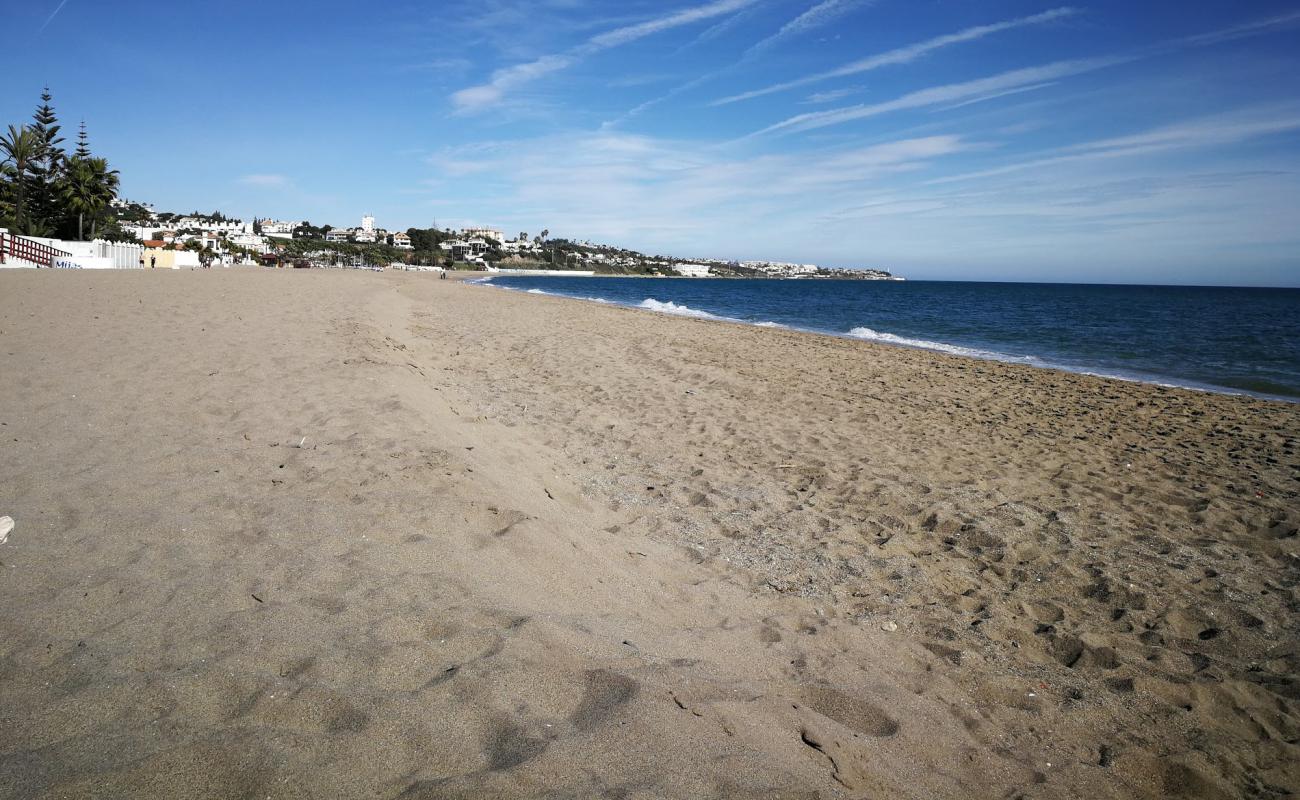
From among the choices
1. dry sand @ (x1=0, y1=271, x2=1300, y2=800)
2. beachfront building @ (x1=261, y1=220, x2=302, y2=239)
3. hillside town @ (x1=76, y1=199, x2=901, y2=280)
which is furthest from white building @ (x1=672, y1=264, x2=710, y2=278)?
dry sand @ (x1=0, y1=271, x2=1300, y2=800)

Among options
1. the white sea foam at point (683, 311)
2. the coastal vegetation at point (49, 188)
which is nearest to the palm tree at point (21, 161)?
the coastal vegetation at point (49, 188)

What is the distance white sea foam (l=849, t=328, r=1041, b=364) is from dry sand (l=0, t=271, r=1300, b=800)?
32.8ft

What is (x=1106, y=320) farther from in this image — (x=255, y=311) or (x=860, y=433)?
(x=255, y=311)

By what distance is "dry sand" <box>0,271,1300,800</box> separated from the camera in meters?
2.10

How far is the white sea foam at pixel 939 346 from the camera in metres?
17.2

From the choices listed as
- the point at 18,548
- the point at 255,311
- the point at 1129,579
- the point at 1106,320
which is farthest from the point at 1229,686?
the point at 1106,320

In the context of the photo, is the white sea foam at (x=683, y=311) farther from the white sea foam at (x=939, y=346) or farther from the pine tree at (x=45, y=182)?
the pine tree at (x=45, y=182)

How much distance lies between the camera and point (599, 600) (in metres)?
3.32

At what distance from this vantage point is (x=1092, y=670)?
3191mm

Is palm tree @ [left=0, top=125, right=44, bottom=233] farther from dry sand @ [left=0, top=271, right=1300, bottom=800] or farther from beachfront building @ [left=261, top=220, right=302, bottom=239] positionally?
beachfront building @ [left=261, top=220, right=302, bottom=239]

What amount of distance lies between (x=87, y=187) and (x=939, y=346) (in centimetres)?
5807

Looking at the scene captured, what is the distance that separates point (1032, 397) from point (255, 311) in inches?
584

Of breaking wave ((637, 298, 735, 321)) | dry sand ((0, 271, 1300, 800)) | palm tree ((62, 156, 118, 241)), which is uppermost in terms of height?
palm tree ((62, 156, 118, 241))

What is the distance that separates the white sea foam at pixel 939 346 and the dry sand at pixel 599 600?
9.99 metres
